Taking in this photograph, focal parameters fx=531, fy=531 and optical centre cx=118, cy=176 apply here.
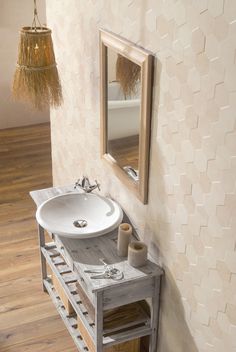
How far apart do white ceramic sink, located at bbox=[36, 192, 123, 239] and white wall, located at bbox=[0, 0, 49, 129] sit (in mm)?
3144

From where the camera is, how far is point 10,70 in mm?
5719

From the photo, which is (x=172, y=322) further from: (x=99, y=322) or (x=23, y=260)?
(x=23, y=260)

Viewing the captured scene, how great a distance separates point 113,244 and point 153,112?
731mm

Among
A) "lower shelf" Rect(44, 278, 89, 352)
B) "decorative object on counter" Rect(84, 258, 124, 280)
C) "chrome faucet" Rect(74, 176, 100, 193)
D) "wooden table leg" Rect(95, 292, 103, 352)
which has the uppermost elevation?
"chrome faucet" Rect(74, 176, 100, 193)

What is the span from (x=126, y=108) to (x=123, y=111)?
0.05m

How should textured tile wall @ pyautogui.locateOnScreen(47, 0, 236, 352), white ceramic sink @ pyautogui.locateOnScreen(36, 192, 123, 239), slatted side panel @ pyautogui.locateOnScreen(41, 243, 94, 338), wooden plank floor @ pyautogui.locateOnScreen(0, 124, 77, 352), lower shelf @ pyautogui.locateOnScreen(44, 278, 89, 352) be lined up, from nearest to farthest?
textured tile wall @ pyautogui.locateOnScreen(47, 0, 236, 352) → white ceramic sink @ pyautogui.locateOnScreen(36, 192, 123, 239) → slatted side panel @ pyautogui.locateOnScreen(41, 243, 94, 338) → lower shelf @ pyautogui.locateOnScreen(44, 278, 89, 352) → wooden plank floor @ pyautogui.locateOnScreen(0, 124, 77, 352)

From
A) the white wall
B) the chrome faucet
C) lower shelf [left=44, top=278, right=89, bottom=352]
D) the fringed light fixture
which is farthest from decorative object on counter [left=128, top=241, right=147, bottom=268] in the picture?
the white wall

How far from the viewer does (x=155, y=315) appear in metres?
2.61

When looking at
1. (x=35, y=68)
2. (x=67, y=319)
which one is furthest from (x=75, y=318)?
(x=35, y=68)

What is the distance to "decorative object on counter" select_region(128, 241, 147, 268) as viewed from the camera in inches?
95.6

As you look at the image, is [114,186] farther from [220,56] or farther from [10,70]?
[10,70]

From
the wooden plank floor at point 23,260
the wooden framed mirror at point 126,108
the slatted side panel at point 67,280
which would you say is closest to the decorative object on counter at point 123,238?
the wooden framed mirror at point 126,108

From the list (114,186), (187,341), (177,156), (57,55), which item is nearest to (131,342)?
(187,341)

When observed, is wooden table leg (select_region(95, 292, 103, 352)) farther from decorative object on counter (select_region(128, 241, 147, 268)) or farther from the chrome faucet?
the chrome faucet
